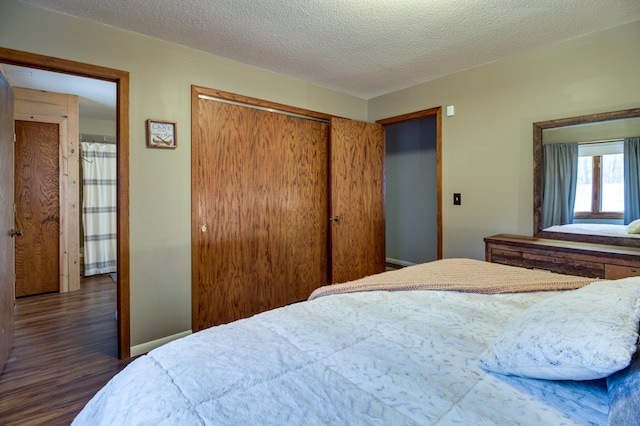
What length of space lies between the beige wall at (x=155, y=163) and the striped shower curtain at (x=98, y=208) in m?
2.96

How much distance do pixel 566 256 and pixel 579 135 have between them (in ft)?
3.31

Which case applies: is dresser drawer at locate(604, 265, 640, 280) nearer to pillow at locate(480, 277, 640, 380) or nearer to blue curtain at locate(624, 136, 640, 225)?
blue curtain at locate(624, 136, 640, 225)

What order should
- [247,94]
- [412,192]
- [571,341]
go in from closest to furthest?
[571,341]
[247,94]
[412,192]

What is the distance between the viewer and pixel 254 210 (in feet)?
10.2

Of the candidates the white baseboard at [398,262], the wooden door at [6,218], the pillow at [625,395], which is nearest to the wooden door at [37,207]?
the wooden door at [6,218]

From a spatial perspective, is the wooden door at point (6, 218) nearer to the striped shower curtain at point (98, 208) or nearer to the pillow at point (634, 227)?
the striped shower curtain at point (98, 208)

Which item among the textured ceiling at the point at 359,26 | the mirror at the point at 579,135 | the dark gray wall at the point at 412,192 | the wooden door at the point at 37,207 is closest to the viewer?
the textured ceiling at the point at 359,26

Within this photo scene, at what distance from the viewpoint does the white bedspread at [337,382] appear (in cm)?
68

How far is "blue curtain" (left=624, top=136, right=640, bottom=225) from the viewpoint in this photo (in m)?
2.36

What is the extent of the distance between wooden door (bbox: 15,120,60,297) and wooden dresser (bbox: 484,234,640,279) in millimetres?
4908

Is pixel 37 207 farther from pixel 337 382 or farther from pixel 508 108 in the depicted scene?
pixel 508 108

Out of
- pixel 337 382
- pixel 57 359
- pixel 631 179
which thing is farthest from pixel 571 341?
pixel 57 359

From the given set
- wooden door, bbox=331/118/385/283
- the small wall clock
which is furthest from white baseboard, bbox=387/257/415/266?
the small wall clock

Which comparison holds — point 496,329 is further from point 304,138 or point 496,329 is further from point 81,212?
point 81,212
